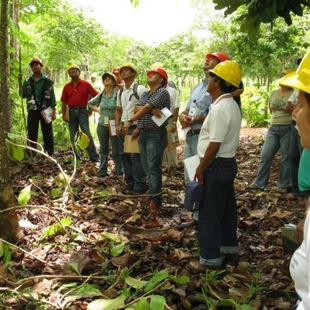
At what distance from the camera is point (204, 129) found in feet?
10.1

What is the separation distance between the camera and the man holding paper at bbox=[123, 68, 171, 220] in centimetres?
437

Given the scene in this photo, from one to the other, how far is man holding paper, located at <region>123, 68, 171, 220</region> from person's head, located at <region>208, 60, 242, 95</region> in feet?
4.38

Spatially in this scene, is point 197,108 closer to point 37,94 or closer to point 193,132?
point 193,132

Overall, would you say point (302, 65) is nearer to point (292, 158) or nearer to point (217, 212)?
point (217, 212)

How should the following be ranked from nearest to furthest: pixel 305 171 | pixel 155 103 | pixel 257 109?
pixel 305 171 < pixel 155 103 < pixel 257 109

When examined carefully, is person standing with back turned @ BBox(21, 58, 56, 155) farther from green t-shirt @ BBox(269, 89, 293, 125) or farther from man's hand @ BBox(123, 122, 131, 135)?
green t-shirt @ BBox(269, 89, 293, 125)

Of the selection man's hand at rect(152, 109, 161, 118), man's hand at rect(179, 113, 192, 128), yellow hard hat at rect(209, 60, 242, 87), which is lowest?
man's hand at rect(179, 113, 192, 128)

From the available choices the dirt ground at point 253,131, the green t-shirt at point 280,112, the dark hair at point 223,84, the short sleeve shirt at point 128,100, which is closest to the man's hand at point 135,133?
the short sleeve shirt at point 128,100

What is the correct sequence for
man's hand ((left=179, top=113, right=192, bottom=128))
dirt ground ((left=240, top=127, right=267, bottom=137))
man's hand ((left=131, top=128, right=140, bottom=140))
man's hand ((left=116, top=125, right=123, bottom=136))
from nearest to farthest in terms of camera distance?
man's hand ((left=179, top=113, right=192, bottom=128)) → man's hand ((left=131, top=128, right=140, bottom=140)) → man's hand ((left=116, top=125, right=123, bottom=136)) → dirt ground ((left=240, top=127, right=267, bottom=137))

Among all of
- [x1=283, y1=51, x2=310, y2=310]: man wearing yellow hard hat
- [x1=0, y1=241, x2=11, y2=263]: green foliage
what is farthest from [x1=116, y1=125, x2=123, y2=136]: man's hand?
[x1=283, y1=51, x2=310, y2=310]: man wearing yellow hard hat

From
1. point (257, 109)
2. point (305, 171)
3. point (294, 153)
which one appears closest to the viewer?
point (305, 171)

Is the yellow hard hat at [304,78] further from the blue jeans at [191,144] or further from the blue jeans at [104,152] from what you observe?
the blue jeans at [104,152]

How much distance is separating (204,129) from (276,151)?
2612 mm

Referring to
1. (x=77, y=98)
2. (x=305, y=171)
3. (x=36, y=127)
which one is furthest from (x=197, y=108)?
(x=36, y=127)
